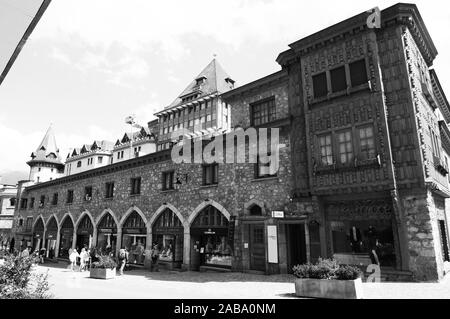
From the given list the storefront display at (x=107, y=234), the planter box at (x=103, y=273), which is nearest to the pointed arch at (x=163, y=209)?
the storefront display at (x=107, y=234)

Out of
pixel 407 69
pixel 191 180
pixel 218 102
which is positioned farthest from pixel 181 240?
pixel 218 102

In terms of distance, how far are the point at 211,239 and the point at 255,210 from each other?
3.83 metres

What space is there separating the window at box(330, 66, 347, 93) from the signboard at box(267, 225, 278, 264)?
7.14 m

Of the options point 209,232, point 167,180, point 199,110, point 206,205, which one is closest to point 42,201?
point 167,180

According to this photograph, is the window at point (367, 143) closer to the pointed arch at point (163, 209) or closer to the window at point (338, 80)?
the window at point (338, 80)

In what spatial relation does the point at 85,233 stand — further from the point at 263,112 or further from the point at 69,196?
the point at 263,112

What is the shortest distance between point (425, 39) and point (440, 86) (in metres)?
3.99

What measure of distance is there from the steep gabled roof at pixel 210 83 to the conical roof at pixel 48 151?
25.4 meters

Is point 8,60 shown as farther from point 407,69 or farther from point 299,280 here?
point 407,69

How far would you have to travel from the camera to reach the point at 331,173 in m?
13.6

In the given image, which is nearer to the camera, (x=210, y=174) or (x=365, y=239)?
(x=365, y=239)

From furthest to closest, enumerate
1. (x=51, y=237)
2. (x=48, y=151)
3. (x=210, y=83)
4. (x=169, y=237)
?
(x=48, y=151) < (x=210, y=83) < (x=51, y=237) < (x=169, y=237)

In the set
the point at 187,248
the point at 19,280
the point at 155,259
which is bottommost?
the point at 155,259
